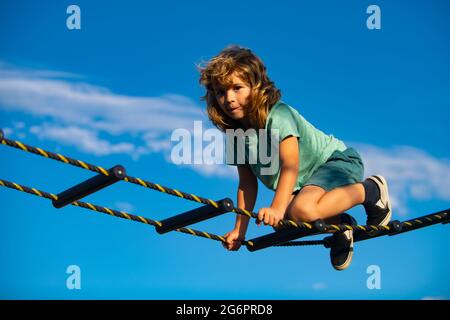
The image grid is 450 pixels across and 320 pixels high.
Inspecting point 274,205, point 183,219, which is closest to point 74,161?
point 183,219

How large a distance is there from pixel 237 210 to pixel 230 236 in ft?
4.10

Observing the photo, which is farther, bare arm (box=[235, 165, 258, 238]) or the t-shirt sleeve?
bare arm (box=[235, 165, 258, 238])

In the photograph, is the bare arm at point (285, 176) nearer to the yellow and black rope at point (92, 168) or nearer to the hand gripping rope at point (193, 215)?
the hand gripping rope at point (193, 215)

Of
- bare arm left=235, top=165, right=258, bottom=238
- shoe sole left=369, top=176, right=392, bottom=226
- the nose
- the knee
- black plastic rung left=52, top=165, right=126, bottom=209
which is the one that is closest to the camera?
black plastic rung left=52, top=165, right=126, bottom=209

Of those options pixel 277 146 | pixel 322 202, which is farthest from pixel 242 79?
pixel 322 202

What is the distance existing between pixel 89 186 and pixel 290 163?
1609 millimetres

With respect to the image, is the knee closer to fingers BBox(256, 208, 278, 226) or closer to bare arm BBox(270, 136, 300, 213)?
bare arm BBox(270, 136, 300, 213)

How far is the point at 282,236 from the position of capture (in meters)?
5.17

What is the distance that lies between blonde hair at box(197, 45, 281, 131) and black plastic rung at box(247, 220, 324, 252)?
807mm

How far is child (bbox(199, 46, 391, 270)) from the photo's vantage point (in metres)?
5.31

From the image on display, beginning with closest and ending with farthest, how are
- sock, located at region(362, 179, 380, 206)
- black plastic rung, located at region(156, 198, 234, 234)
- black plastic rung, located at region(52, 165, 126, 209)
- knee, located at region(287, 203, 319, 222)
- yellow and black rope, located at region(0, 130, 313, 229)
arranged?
yellow and black rope, located at region(0, 130, 313, 229), black plastic rung, located at region(52, 165, 126, 209), black plastic rung, located at region(156, 198, 234, 234), knee, located at region(287, 203, 319, 222), sock, located at region(362, 179, 380, 206)

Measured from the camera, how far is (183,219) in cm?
482

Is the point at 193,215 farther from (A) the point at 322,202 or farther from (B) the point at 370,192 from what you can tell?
(B) the point at 370,192

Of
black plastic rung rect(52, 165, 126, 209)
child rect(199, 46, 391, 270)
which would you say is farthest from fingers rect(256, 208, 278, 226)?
black plastic rung rect(52, 165, 126, 209)
